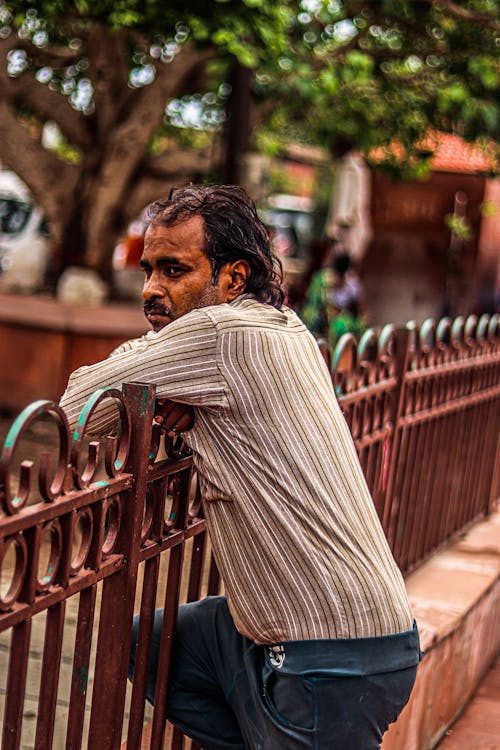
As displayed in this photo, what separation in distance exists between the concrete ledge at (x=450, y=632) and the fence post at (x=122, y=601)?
1.12 metres

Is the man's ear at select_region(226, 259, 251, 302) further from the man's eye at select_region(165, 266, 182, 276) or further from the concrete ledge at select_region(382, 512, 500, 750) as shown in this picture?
the concrete ledge at select_region(382, 512, 500, 750)

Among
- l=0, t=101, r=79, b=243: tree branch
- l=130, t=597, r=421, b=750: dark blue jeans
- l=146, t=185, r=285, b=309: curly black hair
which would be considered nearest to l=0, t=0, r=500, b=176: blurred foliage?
l=0, t=101, r=79, b=243: tree branch

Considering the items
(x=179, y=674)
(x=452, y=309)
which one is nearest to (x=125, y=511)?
(x=179, y=674)

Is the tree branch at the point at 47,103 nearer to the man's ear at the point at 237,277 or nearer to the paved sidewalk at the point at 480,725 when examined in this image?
the paved sidewalk at the point at 480,725

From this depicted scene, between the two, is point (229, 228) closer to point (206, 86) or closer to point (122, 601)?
point (122, 601)

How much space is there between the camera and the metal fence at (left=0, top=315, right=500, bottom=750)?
1.77 metres

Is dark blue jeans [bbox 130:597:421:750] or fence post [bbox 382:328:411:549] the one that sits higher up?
fence post [bbox 382:328:411:549]

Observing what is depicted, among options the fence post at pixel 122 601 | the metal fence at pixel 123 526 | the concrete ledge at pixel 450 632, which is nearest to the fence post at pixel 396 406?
the metal fence at pixel 123 526

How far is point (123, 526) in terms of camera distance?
2107 mm

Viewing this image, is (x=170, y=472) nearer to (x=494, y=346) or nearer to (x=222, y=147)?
(x=494, y=346)

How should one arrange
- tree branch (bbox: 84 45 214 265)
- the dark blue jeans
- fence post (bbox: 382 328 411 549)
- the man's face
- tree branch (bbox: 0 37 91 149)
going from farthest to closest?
tree branch (bbox: 0 37 91 149), tree branch (bbox: 84 45 214 265), fence post (bbox: 382 328 411 549), the man's face, the dark blue jeans

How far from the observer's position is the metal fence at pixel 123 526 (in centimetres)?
177

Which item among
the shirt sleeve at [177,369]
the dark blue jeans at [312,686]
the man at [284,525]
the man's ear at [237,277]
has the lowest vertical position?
the dark blue jeans at [312,686]

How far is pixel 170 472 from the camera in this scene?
228cm
